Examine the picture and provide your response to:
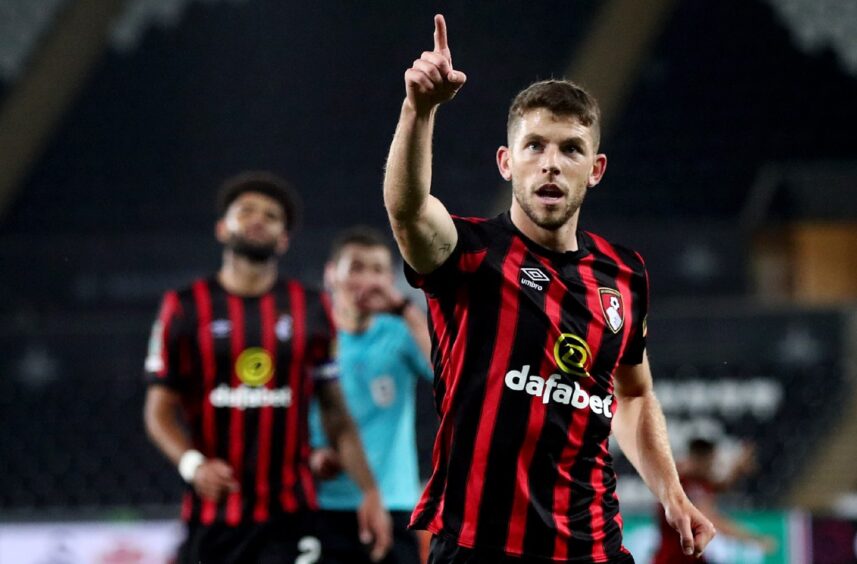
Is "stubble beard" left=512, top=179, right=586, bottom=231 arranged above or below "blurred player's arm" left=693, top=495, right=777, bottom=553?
above

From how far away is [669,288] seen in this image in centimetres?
967

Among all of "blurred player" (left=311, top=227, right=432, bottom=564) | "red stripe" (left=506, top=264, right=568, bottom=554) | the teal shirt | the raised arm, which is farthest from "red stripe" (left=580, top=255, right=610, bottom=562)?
the teal shirt

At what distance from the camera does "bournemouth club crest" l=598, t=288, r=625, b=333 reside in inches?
95.9

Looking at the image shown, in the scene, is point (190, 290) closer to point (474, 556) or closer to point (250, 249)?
point (250, 249)

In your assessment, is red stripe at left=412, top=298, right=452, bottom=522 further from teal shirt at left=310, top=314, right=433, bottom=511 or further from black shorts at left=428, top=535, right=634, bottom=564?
teal shirt at left=310, top=314, right=433, bottom=511

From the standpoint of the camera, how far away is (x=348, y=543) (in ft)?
13.9

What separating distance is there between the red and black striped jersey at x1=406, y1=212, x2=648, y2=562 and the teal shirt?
227cm

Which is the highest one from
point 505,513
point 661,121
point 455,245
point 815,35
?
point 815,35

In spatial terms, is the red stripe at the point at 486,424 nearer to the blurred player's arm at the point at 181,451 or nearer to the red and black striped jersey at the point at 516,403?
the red and black striped jersey at the point at 516,403

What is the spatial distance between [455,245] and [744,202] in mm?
9771

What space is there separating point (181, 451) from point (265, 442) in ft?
0.91

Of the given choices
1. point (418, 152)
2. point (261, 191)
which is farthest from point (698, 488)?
point (418, 152)

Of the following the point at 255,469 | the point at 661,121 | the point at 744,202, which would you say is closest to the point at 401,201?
the point at 255,469

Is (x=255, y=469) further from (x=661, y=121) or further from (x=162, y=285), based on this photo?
(x=661, y=121)
